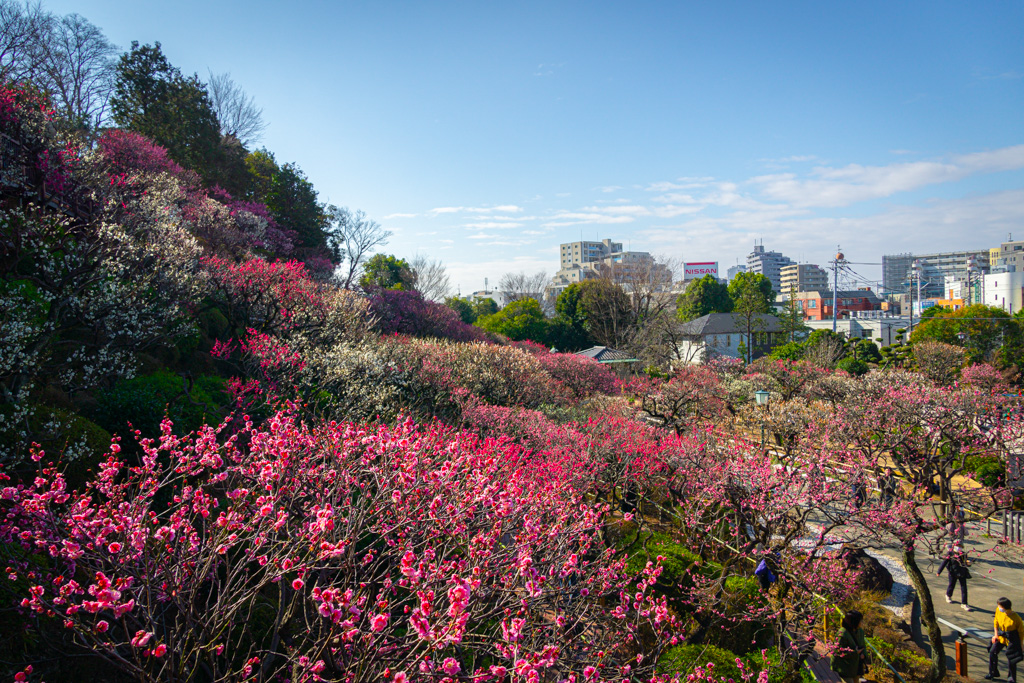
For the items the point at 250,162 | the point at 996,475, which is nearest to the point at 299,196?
the point at 250,162

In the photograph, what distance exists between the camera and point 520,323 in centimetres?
3219

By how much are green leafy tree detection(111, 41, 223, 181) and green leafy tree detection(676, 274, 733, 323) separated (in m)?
40.7

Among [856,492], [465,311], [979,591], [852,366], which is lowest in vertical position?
[979,591]

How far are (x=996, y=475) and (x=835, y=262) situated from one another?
132 feet

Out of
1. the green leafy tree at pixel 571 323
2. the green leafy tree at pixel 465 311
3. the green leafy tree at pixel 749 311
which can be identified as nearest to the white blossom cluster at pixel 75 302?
the green leafy tree at pixel 571 323

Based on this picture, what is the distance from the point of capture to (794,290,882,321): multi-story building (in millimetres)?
84875

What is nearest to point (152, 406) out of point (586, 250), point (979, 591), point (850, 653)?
point (850, 653)

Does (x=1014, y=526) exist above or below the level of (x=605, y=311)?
below

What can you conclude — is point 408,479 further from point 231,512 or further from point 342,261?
point 342,261

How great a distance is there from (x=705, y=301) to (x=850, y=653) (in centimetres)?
4642

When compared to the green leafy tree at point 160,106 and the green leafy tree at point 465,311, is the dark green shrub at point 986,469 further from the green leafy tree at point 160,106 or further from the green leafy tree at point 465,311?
the green leafy tree at point 465,311

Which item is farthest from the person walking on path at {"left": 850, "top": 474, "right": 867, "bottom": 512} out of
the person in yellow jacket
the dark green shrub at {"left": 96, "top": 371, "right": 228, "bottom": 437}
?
the dark green shrub at {"left": 96, "top": 371, "right": 228, "bottom": 437}

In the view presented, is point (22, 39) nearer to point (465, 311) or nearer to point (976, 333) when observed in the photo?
point (465, 311)

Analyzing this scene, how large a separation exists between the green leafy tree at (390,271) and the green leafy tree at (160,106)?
14119 mm
